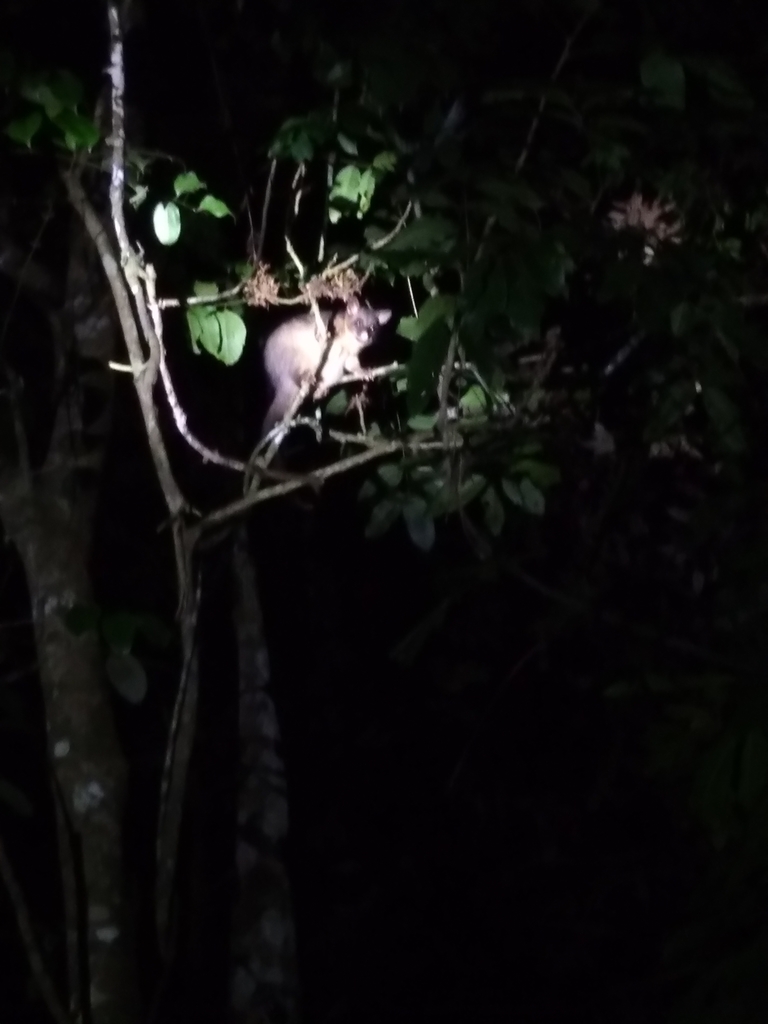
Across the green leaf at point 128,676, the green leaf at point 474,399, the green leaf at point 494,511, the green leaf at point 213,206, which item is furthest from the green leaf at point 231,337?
the green leaf at point 128,676

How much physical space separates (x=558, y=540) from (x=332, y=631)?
0.69 metres

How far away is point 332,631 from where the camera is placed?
365 cm

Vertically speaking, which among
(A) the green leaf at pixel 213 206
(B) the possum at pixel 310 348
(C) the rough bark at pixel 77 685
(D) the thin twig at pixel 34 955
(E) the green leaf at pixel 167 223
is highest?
(A) the green leaf at pixel 213 206

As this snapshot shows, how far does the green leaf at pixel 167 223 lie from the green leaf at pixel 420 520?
702 mm

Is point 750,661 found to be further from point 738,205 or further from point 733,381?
point 738,205

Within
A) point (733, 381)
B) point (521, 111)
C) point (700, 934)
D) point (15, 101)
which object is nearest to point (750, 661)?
point (700, 934)

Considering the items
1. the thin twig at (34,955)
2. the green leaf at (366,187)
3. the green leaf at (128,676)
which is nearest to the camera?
the green leaf at (128,676)

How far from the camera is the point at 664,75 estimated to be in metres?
1.85

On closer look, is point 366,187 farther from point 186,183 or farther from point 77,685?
point 77,685

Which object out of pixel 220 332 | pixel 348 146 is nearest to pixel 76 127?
pixel 220 332

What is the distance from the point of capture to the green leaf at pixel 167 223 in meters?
2.12

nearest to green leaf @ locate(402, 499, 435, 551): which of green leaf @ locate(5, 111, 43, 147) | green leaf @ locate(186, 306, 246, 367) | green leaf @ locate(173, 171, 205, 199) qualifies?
green leaf @ locate(186, 306, 246, 367)

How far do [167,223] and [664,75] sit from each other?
0.81 metres

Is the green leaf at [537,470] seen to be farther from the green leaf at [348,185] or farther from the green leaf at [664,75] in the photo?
the green leaf at [664,75]
